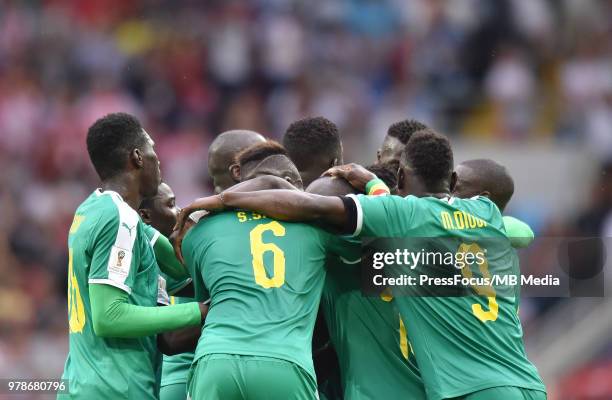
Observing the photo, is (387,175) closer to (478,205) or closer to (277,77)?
(478,205)

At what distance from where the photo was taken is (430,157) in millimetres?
6605

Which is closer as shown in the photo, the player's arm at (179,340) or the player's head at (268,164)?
the player's arm at (179,340)

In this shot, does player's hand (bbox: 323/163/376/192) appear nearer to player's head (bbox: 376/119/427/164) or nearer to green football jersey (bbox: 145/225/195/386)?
player's head (bbox: 376/119/427/164)

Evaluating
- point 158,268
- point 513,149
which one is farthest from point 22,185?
point 158,268

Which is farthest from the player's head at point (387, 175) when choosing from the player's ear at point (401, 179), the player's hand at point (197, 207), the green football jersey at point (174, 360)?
the green football jersey at point (174, 360)

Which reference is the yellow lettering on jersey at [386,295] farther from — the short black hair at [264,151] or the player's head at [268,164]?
the short black hair at [264,151]

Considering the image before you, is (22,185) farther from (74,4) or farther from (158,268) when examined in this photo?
(158,268)

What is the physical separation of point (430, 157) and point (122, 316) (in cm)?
191

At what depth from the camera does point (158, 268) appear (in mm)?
7000

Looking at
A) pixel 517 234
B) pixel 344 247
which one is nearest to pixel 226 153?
pixel 344 247

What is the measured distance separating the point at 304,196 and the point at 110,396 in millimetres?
1491

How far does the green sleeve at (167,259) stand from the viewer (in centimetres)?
704

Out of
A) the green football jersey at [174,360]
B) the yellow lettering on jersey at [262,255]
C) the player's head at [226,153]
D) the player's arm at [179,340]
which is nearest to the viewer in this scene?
the yellow lettering on jersey at [262,255]

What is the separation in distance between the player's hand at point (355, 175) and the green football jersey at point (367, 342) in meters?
0.48
